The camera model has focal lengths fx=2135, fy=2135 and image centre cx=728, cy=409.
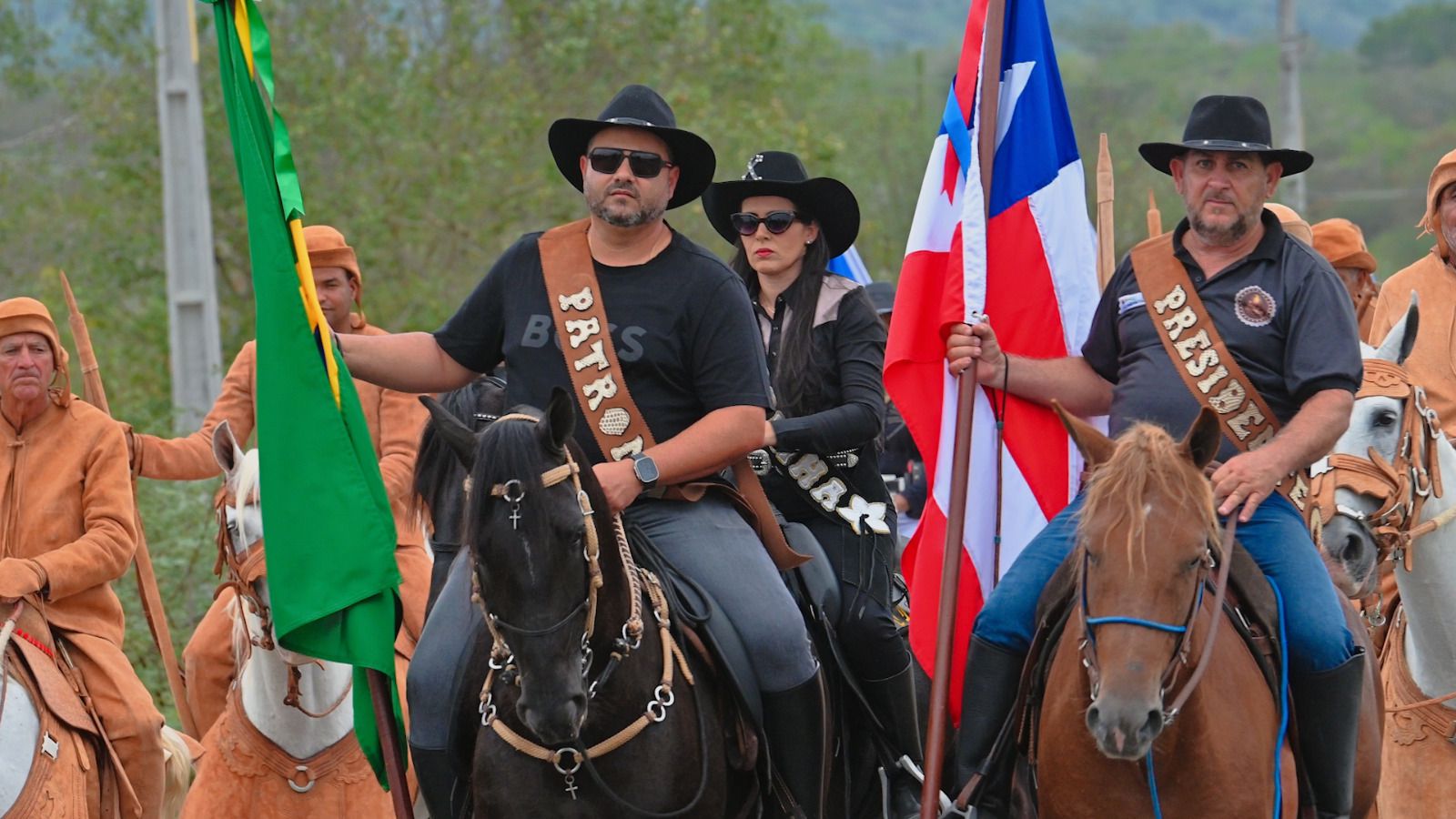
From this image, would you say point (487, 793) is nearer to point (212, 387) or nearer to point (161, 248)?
point (212, 387)

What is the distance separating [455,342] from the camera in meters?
7.26

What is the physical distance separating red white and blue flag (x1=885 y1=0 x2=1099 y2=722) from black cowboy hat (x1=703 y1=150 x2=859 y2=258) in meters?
1.06

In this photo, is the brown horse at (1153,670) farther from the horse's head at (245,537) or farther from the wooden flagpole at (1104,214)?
the wooden flagpole at (1104,214)

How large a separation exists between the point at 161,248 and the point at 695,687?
1620cm

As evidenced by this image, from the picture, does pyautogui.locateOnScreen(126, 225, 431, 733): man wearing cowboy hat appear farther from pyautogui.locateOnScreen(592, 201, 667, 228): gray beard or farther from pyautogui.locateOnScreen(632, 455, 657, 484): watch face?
pyautogui.locateOnScreen(632, 455, 657, 484): watch face

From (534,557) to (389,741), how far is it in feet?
3.96

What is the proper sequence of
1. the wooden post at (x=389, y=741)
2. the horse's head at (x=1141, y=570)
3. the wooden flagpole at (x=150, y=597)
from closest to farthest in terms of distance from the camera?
the horse's head at (x=1141, y=570), the wooden post at (x=389, y=741), the wooden flagpole at (x=150, y=597)

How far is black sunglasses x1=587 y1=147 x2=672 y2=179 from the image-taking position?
23.2ft

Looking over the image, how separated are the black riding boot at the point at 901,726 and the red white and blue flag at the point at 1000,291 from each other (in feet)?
1.74

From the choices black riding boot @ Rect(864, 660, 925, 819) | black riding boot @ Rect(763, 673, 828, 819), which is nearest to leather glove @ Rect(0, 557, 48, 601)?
black riding boot @ Rect(763, 673, 828, 819)

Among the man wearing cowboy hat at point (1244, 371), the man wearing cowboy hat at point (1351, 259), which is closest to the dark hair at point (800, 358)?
the man wearing cowboy hat at point (1244, 371)

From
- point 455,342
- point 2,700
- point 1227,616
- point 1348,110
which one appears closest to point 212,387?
point 2,700

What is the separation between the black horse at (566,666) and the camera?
5895 millimetres

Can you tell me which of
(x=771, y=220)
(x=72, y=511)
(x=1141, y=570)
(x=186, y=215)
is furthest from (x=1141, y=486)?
(x=186, y=215)
